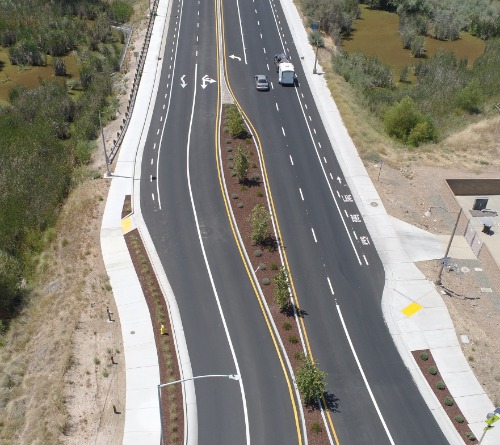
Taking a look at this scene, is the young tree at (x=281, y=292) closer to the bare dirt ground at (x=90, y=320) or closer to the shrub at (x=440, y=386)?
the shrub at (x=440, y=386)

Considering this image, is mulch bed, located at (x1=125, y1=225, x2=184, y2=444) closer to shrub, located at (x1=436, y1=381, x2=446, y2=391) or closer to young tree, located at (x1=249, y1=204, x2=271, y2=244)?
young tree, located at (x1=249, y1=204, x2=271, y2=244)

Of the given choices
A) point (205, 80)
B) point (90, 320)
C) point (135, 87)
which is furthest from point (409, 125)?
point (90, 320)

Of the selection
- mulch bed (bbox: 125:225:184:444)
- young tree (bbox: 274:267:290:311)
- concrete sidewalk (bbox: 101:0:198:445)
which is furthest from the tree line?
young tree (bbox: 274:267:290:311)

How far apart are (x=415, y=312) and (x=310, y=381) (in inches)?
488

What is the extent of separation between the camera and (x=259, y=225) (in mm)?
47344

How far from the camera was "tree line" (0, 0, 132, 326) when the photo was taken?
4994 centimetres

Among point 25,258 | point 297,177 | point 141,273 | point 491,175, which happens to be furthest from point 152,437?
point 491,175

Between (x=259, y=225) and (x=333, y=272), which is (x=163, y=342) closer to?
(x=259, y=225)

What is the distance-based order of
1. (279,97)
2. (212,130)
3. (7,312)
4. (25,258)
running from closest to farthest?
(7,312) < (25,258) < (212,130) < (279,97)

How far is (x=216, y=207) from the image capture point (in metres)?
52.6

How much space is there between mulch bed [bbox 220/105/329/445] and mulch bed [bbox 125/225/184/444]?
7698 millimetres

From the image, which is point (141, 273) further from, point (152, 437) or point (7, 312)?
point (152, 437)

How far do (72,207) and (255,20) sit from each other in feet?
170

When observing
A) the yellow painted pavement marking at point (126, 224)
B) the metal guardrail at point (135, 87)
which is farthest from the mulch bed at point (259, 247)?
the metal guardrail at point (135, 87)
